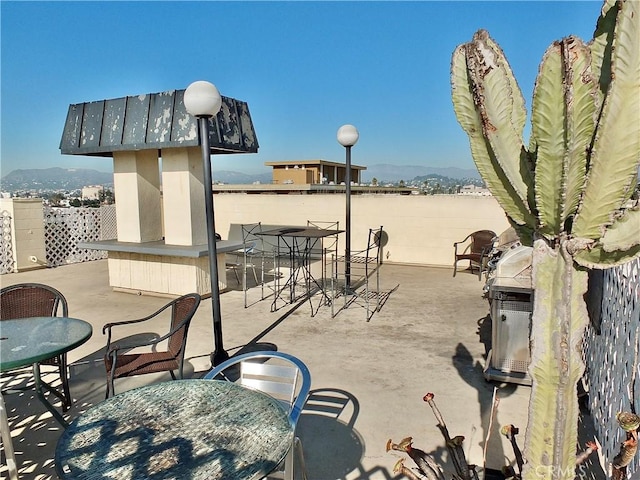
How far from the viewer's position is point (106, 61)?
9148 mm

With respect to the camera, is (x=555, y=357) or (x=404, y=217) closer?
(x=555, y=357)

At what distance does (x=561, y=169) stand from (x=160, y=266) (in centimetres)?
650

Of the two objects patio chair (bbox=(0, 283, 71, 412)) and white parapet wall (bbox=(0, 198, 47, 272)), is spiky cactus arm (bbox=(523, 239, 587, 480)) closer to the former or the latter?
patio chair (bbox=(0, 283, 71, 412))

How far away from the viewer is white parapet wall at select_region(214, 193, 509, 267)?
897 centimetres

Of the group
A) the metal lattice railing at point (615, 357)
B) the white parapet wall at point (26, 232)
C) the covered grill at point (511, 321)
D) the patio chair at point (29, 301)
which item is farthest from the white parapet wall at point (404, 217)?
the patio chair at point (29, 301)

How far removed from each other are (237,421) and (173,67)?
1309cm

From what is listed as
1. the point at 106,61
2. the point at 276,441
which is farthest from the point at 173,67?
the point at 276,441

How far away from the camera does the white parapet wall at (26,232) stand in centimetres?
886

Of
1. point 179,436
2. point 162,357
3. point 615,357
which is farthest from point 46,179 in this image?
point 615,357

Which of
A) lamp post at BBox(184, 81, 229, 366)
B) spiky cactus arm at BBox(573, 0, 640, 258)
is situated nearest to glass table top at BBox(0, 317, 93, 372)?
lamp post at BBox(184, 81, 229, 366)

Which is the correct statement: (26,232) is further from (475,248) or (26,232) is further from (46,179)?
(46,179)

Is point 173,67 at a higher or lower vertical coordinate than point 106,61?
higher

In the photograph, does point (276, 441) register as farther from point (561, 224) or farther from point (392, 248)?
point (392, 248)

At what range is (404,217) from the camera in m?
9.62
